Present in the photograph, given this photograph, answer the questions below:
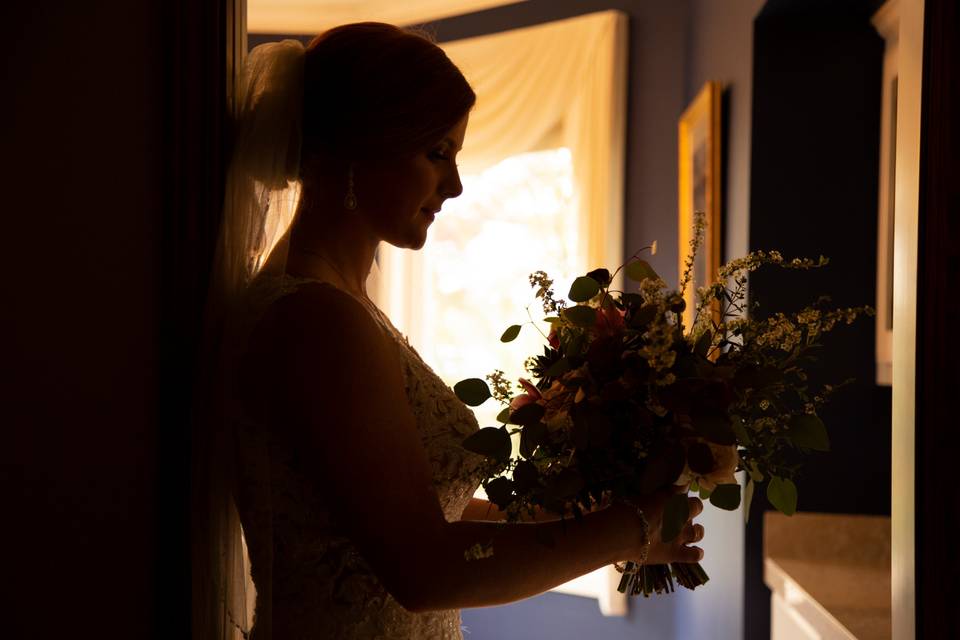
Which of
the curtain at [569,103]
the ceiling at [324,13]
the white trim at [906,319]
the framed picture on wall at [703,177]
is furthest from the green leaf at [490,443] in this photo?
the ceiling at [324,13]

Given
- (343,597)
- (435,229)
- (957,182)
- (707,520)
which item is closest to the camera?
(957,182)

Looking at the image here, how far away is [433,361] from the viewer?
4750 millimetres

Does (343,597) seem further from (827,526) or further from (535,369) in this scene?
(827,526)

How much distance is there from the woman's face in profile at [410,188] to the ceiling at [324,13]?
3510mm

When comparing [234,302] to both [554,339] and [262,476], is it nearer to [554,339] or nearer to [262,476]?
[262,476]

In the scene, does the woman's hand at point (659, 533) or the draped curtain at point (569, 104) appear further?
the draped curtain at point (569, 104)

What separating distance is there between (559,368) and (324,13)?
4.22 m

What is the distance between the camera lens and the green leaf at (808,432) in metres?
1.16

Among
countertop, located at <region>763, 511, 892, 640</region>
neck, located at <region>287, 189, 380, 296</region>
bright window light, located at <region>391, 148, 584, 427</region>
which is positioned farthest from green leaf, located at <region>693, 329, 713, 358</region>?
bright window light, located at <region>391, 148, 584, 427</region>

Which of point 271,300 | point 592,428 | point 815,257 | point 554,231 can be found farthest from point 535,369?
point 554,231

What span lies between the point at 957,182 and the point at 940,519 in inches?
16.6

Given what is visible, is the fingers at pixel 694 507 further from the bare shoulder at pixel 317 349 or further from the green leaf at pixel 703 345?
the bare shoulder at pixel 317 349

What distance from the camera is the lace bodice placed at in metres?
1.24

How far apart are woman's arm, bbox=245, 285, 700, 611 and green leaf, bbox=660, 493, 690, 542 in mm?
139
